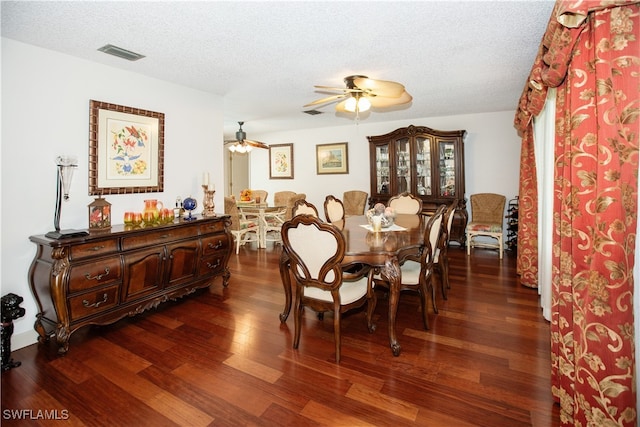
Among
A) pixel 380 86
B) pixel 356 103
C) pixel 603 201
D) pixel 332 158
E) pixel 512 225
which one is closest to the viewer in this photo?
pixel 603 201

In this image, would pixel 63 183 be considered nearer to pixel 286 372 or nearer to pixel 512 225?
pixel 286 372

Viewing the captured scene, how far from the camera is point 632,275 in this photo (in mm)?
1340

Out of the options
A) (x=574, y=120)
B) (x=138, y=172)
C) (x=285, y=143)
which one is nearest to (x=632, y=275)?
(x=574, y=120)

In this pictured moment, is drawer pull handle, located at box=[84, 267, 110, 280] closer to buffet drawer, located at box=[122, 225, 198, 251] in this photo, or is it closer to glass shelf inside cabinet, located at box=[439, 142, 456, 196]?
buffet drawer, located at box=[122, 225, 198, 251]

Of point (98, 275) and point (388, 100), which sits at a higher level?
point (388, 100)

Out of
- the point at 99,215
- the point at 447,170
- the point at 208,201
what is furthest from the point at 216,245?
the point at 447,170

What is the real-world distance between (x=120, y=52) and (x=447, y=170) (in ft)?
15.7

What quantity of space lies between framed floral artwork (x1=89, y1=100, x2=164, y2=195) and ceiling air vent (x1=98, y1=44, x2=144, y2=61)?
47cm

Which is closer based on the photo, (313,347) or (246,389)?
(246,389)

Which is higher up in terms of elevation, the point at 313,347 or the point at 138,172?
the point at 138,172

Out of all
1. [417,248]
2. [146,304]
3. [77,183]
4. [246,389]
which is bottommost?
[246,389]

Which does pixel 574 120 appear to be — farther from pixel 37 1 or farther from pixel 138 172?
pixel 138 172

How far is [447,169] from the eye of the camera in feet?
18.5

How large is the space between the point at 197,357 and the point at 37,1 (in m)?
2.42
